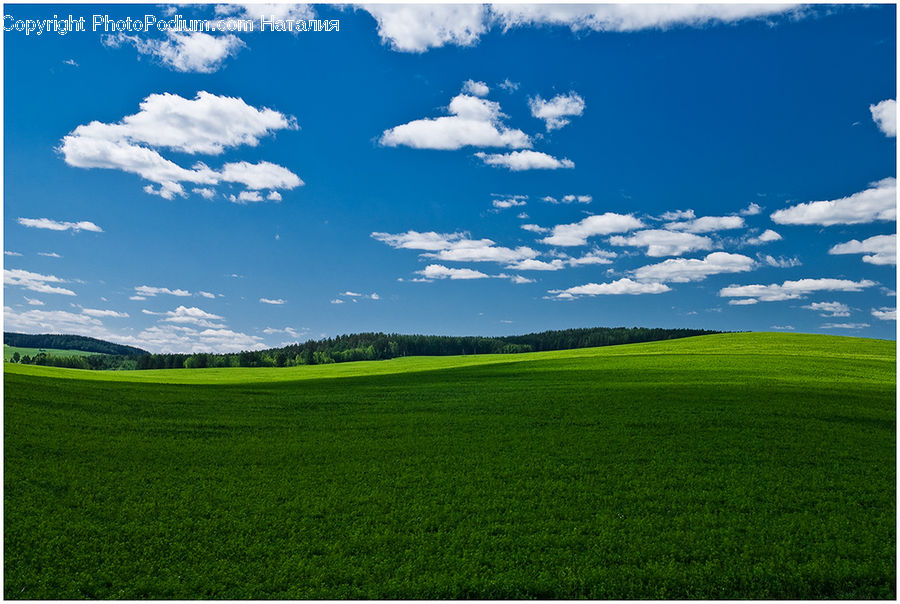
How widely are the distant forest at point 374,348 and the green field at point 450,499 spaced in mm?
83638

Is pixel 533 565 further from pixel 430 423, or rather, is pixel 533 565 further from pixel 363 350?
pixel 363 350

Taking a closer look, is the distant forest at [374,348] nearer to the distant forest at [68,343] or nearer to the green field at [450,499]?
the distant forest at [68,343]

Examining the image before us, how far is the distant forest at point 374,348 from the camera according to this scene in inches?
3976

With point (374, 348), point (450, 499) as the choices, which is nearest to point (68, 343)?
point (374, 348)

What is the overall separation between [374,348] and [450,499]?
335 feet

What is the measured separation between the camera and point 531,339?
12238 centimetres

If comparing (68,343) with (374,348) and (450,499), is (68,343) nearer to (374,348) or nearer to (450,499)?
(374,348)

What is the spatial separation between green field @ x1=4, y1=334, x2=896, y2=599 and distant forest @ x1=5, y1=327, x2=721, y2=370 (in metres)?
83.6

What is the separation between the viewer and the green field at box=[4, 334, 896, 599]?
887 cm

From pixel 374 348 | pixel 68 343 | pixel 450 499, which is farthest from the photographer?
pixel 68 343

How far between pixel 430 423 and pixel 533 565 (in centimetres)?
947

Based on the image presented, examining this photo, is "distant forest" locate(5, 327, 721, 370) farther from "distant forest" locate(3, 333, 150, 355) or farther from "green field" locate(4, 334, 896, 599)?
"green field" locate(4, 334, 896, 599)

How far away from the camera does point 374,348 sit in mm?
112500

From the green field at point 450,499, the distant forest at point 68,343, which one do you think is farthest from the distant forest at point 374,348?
the green field at point 450,499
